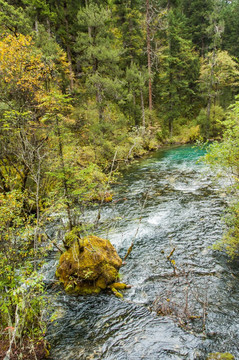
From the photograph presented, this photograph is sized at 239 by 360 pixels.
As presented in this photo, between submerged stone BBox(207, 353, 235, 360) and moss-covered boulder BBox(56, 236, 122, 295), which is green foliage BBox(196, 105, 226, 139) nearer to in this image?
moss-covered boulder BBox(56, 236, 122, 295)

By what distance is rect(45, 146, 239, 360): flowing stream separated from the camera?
4.14 metres

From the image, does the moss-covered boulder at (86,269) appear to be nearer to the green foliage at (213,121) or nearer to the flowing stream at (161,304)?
the flowing stream at (161,304)

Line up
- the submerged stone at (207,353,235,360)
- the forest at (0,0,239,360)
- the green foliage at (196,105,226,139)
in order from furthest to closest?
the green foliage at (196,105,226,139) → the forest at (0,0,239,360) → the submerged stone at (207,353,235,360)

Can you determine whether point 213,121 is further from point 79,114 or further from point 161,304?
point 161,304

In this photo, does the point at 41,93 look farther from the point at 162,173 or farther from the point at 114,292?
the point at 162,173

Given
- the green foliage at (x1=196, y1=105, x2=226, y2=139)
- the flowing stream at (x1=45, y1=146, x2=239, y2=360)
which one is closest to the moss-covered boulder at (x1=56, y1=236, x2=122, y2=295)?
the flowing stream at (x1=45, y1=146, x2=239, y2=360)

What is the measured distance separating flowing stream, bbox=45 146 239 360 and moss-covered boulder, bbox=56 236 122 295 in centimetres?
30

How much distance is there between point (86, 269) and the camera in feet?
19.1

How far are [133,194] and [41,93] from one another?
7244 mm

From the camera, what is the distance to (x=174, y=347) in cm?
410

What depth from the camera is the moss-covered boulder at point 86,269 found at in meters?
5.75

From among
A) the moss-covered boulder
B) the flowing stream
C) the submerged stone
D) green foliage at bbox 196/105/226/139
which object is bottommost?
the flowing stream

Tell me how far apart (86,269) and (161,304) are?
216cm

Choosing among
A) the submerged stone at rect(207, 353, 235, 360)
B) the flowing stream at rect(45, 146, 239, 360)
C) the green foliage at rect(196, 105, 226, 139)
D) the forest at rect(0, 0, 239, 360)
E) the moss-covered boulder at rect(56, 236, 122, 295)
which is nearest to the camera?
the submerged stone at rect(207, 353, 235, 360)
